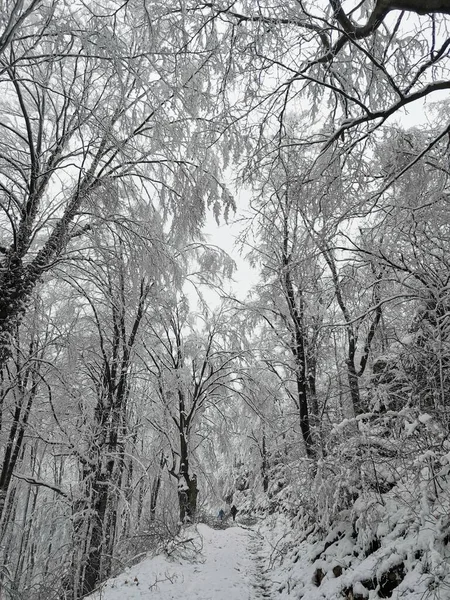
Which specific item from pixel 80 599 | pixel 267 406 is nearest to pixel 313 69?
pixel 80 599

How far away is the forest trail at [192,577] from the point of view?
17.4 ft

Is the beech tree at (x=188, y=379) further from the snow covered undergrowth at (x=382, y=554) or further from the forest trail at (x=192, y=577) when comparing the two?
the snow covered undergrowth at (x=382, y=554)

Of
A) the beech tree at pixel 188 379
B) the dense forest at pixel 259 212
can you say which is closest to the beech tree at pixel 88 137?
the dense forest at pixel 259 212

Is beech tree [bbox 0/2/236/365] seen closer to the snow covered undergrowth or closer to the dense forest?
the dense forest

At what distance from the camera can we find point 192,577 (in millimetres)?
6148

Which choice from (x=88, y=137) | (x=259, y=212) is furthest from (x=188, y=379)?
(x=88, y=137)

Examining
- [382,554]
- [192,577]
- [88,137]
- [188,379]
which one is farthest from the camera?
[188,379]

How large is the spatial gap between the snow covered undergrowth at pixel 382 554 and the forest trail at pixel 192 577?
2.31 ft

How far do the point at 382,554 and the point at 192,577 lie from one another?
395 centimetres

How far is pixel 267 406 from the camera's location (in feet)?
35.2

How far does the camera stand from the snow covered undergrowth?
3.06m

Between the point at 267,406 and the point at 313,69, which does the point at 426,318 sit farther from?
the point at 267,406

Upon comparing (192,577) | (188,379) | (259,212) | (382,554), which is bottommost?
(192,577)

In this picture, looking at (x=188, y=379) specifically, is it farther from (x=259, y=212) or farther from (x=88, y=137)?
(x=88, y=137)
